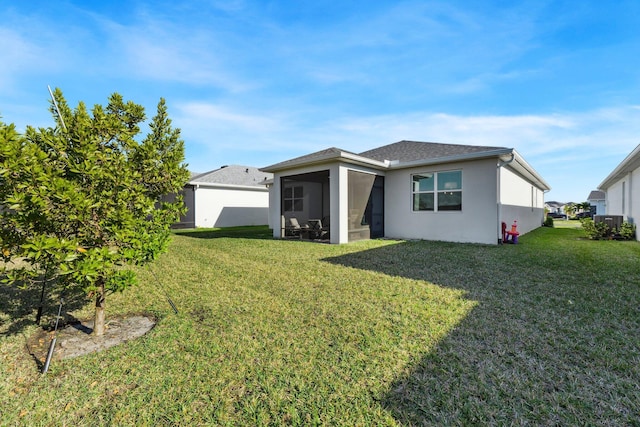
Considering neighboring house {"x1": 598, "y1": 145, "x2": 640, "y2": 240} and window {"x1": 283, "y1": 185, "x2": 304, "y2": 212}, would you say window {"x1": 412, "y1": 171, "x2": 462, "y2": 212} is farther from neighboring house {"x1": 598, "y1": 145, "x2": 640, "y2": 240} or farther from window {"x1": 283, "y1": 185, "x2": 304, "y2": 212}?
window {"x1": 283, "y1": 185, "x2": 304, "y2": 212}

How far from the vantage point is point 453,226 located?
1009 centimetres

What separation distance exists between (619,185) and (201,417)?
2169 centimetres

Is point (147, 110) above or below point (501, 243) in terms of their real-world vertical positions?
above

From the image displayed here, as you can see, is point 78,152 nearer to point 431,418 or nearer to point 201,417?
point 201,417

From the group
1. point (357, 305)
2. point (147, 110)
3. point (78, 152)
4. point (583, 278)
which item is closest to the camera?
point (78, 152)

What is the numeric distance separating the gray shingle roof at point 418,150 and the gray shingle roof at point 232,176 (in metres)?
7.89

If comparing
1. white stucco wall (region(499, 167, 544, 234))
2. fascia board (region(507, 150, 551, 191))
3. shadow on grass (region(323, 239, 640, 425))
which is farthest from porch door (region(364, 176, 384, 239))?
shadow on grass (region(323, 239, 640, 425))

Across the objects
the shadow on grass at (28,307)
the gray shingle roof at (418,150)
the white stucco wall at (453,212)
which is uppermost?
the gray shingle roof at (418,150)

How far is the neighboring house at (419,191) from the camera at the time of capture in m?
9.38

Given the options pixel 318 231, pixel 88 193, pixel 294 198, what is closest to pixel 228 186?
pixel 294 198

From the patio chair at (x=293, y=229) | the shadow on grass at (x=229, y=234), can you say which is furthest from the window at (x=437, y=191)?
the shadow on grass at (x=229, y=234)

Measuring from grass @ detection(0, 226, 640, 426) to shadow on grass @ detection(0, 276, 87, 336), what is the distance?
0.12 ft

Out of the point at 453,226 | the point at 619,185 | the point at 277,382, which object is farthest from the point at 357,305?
the point at 619,185

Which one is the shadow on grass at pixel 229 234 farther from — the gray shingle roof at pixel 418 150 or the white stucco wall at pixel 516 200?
the white stucco wall at pixel 516 200
